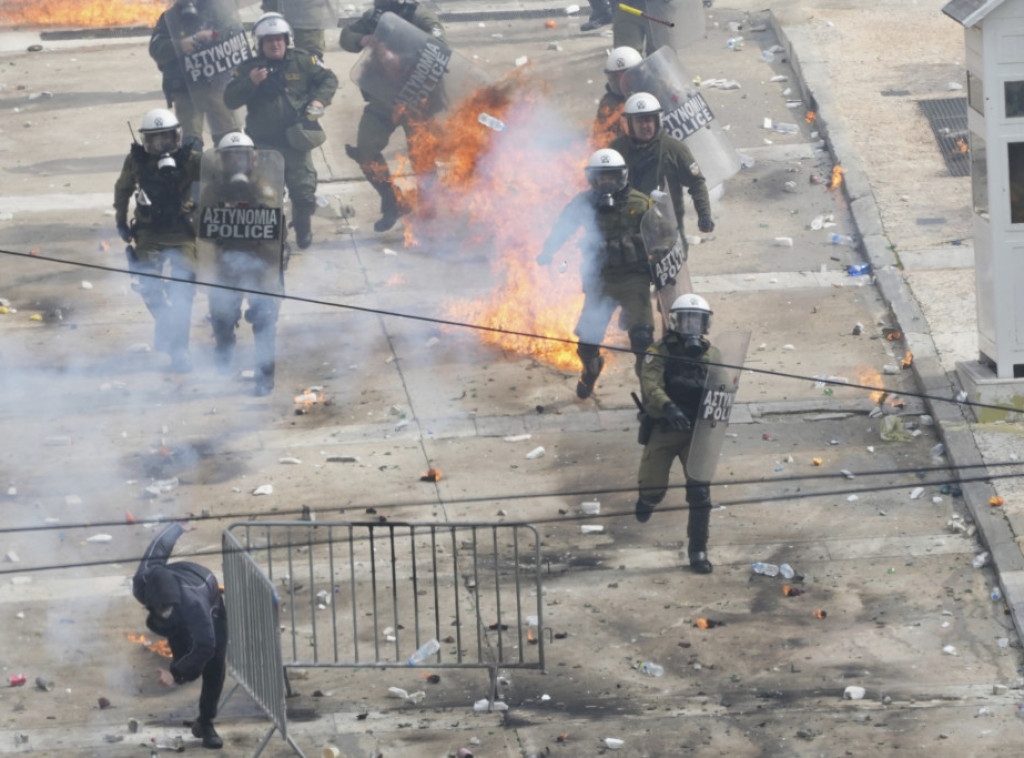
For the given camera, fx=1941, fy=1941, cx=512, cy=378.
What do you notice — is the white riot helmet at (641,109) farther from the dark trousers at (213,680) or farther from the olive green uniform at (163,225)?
the dark trousers at (213,680)

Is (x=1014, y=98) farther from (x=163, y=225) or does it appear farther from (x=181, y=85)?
(x=181, y=85)

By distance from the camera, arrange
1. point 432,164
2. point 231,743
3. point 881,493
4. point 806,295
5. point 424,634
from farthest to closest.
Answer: point 432,164
point 806,295
point 881,493
point 424,634
point 231,743

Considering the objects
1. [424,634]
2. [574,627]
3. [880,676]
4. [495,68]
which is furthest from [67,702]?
[495,68]

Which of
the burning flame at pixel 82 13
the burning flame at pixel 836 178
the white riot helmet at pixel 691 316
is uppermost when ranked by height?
the white riot helmet at pixel 691 316

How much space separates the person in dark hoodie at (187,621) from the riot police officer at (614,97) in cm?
629

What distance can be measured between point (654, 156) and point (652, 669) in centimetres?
465

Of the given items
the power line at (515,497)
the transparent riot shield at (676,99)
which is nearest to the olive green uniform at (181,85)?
the transparent riot shield at (676,99)

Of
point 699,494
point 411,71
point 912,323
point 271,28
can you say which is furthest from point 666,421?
point 271,28

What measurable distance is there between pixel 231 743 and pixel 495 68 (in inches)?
432

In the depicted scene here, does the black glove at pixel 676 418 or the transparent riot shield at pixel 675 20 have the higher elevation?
the black glove at pixel 676 418

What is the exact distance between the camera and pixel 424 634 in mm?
9953

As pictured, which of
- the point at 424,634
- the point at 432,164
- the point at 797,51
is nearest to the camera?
the point at 424,634

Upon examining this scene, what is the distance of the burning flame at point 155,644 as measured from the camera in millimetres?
9735

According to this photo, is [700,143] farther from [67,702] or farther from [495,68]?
[67,702]
